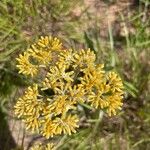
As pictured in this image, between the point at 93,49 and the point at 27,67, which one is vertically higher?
the point at 93,49

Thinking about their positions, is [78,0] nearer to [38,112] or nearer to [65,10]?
[65,10]

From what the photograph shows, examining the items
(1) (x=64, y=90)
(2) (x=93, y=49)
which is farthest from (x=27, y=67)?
(2) (x=93, y=49)

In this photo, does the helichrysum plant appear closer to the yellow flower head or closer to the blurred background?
the yellow flower head

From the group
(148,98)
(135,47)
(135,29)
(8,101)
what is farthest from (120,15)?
(8,101)

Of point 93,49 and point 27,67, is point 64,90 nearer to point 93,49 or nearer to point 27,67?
point 27,67

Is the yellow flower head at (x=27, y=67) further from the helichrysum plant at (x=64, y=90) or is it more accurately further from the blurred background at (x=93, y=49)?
the blurred background at (x=93, y=49)

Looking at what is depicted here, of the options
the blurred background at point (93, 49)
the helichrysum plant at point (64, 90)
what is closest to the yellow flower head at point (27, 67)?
the helichrysum plant at point (64, 90)
